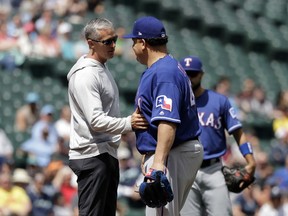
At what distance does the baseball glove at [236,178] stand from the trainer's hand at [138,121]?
2.20 metres

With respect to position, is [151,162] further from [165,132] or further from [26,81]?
[26,81]

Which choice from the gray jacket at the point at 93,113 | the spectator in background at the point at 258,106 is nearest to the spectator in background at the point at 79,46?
the spectator in background at the point at 258,106

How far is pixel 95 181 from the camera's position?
6.93 meters

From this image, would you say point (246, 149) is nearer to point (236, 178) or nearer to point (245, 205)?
point (236, 178)

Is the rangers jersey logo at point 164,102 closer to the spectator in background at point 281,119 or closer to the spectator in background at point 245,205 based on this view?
the spectator in background at point 245,205

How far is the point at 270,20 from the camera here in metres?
22.2

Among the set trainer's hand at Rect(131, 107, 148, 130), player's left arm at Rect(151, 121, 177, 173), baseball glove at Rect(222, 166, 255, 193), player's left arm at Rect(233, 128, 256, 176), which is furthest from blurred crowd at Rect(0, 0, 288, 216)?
player's left arm at Rect(151, 121, 177, 173)

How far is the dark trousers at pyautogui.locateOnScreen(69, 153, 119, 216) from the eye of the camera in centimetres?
692

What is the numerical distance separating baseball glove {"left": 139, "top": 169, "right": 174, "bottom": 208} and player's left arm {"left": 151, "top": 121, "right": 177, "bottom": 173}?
5cm

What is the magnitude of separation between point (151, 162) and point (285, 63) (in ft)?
47.4

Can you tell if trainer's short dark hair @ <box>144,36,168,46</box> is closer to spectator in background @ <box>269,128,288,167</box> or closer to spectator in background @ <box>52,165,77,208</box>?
spectator in background @ <box>52,165,77,208</box>

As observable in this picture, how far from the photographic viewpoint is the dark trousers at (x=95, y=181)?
273 inches

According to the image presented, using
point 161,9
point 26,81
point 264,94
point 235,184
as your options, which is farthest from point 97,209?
point 161,9

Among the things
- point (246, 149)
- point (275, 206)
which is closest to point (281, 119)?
point (275, 206)
